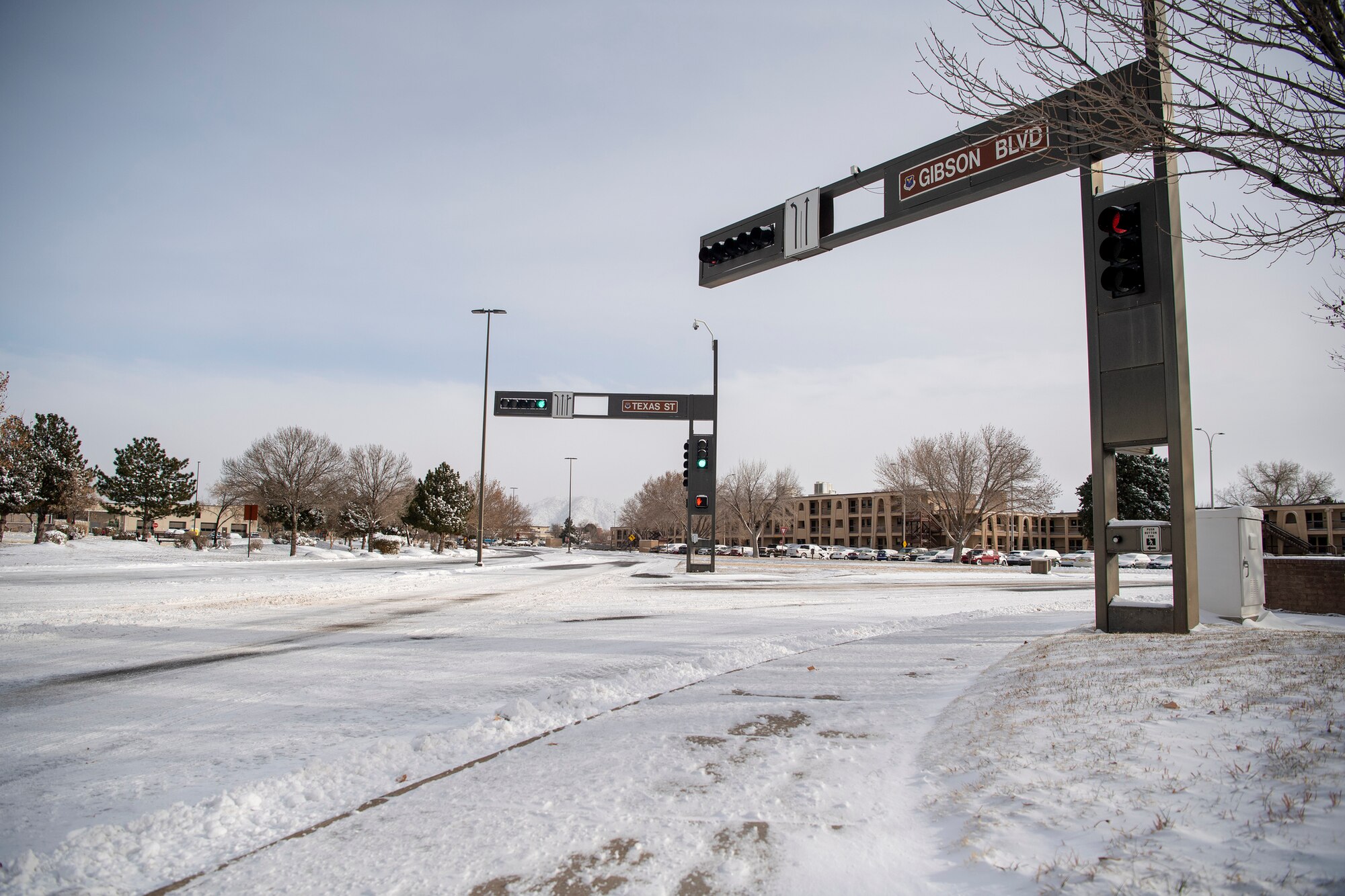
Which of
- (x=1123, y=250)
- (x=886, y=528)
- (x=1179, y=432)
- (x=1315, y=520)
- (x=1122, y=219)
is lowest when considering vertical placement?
(x=886, y=528)

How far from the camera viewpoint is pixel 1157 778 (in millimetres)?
3770

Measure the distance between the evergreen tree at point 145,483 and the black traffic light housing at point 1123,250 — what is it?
82.2m

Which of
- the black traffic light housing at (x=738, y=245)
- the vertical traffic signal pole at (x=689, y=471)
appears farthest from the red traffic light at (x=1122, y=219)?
the vertical traffic signal pole at (x=689, y=471)

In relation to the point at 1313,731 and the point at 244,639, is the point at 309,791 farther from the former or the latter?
the point at 244,639

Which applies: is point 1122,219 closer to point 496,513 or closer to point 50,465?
point 50,465

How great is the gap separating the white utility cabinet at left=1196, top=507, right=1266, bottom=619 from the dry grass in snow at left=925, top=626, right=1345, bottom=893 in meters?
6.38

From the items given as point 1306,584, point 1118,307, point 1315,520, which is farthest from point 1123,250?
point 1315,520

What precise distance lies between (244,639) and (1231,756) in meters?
10.5

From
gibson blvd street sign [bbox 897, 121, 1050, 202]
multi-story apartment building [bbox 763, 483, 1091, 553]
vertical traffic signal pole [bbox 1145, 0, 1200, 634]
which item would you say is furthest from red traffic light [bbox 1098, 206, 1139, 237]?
multi-story apartment building [bbox 763, 483, 1091, 553]

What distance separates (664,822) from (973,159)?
923 cm

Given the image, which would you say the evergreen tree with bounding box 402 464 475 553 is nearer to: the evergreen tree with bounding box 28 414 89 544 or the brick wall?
the evergreen tree with bounding box 28 414 89 544

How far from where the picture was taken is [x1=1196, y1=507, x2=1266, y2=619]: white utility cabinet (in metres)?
12.0

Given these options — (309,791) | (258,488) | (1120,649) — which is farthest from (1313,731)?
(258,488)

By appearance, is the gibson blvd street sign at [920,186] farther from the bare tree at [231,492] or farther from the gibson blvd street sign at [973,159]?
the bare tree at [231,492]
